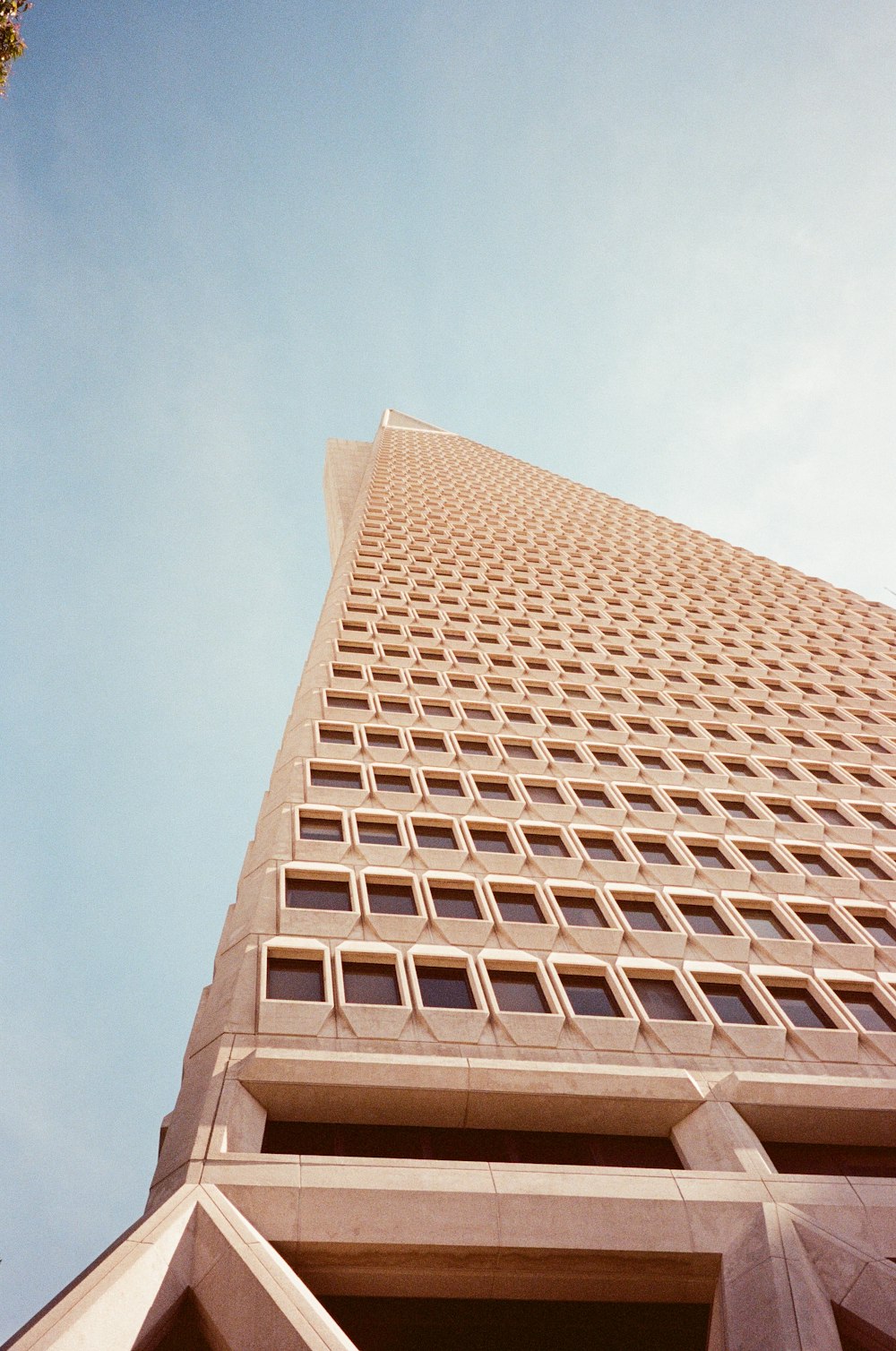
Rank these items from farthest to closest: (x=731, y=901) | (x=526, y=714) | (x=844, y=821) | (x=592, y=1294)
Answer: (x=526, y=714) < (x=844, y=821) < (x=731, y=901) < (x=592, y=1294)

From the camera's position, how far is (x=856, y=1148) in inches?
588

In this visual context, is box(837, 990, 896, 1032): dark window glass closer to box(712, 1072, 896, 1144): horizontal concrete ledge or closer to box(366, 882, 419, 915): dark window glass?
box(712, 1072, 896, 1144): horizontal concrete ledge

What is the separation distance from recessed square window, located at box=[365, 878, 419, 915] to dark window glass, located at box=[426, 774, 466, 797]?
14.3ft

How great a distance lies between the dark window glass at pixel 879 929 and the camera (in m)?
20.3

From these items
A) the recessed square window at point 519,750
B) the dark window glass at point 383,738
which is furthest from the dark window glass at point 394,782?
the recessed square window at point 519,750

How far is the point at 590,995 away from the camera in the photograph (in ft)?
54.7

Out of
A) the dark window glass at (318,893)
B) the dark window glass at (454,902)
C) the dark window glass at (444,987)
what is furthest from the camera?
the dark window glass at (454,902)

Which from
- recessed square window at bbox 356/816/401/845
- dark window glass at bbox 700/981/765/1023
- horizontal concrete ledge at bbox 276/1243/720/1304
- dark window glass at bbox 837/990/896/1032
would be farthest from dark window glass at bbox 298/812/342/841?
dark window glass at bbox 837/990/896/1032

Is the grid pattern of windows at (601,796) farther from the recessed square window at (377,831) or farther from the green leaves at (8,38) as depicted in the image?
the green leaves at (8,38)

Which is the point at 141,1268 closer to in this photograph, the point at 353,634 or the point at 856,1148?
the point at 856,1148

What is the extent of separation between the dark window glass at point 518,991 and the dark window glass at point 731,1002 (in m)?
3.19

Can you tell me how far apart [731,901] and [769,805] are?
555 cm

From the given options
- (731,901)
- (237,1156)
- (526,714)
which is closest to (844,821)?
(731,901)

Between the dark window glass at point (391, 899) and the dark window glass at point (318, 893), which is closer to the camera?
the dark window glass at point (318, 893)
